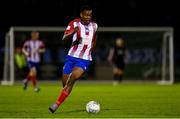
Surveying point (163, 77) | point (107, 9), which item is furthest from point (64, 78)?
point (107, 9)

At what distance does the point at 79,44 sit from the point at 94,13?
2936 centimetres

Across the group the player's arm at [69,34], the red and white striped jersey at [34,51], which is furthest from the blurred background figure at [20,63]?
the player's arm at [69,34]

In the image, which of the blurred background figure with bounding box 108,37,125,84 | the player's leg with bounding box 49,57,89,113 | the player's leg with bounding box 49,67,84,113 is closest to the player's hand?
the player's leg with bounding box 49,57,89,113

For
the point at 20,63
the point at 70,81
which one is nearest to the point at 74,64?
the point at 70,81

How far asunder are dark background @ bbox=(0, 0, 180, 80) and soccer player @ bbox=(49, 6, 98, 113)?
28.4m

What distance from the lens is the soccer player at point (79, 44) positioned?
14.1 m

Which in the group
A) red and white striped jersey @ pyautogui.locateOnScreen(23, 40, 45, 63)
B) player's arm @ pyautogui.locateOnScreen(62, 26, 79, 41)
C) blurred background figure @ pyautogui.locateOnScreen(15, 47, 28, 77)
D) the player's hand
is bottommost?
blurred background figure @ pyautogui.locateOnScreen(15, 47, 28, 77)

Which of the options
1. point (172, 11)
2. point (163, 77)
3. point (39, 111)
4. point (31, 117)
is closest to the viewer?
point (31, 117)

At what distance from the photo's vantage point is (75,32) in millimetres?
14305

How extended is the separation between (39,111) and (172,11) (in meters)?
30.9

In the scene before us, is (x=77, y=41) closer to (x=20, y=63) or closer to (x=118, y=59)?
(x=118, y=59)

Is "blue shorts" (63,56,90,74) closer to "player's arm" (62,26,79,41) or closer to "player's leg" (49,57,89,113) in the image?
"player's leg" (49,57,89,113)

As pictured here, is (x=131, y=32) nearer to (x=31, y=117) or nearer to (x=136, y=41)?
(x=136, y=41)

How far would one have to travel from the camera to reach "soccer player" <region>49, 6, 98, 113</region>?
46.2ft
